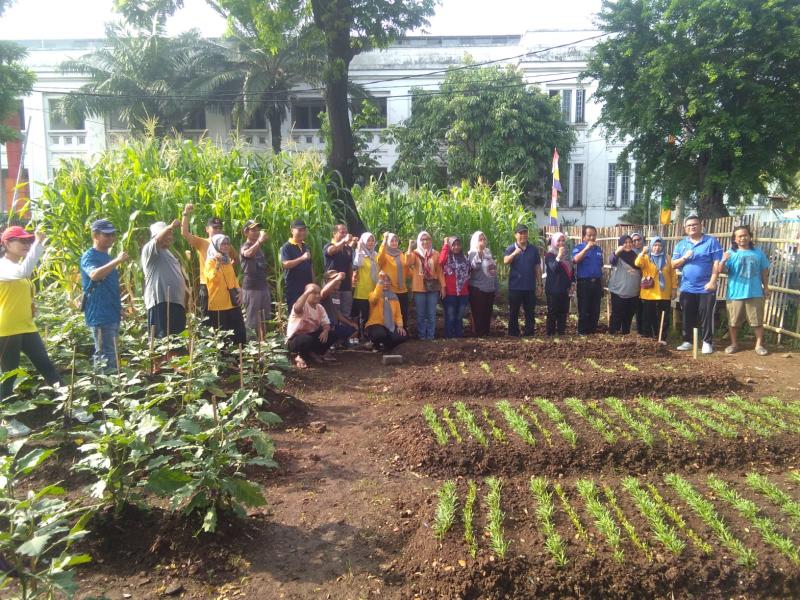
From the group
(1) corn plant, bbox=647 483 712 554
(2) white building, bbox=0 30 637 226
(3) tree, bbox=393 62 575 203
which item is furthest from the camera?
(2) white building, bbox=0 30 637 226

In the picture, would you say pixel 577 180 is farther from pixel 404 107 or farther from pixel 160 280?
pixel 160 280

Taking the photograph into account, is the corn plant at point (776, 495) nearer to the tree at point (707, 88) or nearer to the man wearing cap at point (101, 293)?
the man wearing cap at point (101, 293)

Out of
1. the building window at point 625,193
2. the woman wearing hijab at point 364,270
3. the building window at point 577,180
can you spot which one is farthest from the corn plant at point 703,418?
the building window at point 625,193

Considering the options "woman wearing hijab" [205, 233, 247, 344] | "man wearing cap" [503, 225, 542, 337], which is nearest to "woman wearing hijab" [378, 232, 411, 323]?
"man wearing cap" [503, 225, 542, 337]

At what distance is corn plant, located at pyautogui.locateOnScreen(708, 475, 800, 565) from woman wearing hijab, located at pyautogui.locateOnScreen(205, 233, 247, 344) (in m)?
4.77

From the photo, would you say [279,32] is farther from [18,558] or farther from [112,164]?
[18,558]

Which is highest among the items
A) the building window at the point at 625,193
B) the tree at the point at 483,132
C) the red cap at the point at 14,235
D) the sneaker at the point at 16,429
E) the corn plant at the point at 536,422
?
the tree at the point at 483,132

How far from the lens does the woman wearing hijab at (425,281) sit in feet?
27.7

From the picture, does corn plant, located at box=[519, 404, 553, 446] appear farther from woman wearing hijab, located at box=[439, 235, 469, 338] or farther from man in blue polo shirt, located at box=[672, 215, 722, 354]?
man in blue polo shirt, located at box=[672, 215, 722, 354]

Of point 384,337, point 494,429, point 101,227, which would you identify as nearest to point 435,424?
point 494,429

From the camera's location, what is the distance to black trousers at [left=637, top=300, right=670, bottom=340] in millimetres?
8602

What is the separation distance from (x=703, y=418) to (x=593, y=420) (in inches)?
39.5

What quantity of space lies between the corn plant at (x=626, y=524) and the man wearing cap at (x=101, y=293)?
4327 mm

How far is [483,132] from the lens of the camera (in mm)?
24031
